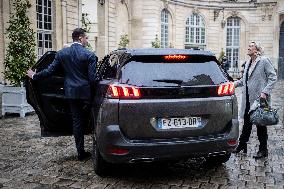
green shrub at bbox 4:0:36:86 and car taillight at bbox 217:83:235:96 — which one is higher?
green shrub at bbox 4:0:36:86

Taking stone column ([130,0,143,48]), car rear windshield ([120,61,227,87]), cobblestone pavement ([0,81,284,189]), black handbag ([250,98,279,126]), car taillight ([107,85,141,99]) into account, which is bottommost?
cobblestone pavement ([0,81,284,189])

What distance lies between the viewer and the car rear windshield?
14.5 ft

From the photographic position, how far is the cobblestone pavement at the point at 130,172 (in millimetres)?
4746

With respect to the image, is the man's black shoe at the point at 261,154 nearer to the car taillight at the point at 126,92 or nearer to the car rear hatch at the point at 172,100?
the car rear hatch at the point at 172,100

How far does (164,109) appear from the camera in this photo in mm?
4324

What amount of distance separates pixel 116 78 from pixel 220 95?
1.35 m

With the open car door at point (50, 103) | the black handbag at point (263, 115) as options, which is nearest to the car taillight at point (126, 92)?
the open car door at point (50, 103)

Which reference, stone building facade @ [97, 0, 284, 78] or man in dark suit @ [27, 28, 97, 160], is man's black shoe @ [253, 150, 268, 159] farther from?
stone building facade @ [97, 0, 284, 78]

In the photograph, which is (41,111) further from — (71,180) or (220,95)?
(220,95)

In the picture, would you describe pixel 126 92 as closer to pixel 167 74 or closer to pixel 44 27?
pixel 167 74

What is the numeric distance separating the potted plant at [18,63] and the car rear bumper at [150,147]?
6.84 meters

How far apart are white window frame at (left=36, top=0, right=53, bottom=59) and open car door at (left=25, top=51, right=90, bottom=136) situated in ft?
33.9

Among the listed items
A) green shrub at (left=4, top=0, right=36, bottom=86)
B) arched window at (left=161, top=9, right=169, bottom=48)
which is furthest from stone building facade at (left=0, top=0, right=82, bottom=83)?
arched window at (left=161, top=9, right=169, bottom=48)

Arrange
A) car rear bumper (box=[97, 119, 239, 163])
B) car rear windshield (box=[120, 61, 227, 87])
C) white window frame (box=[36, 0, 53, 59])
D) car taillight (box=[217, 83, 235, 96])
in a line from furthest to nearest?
1. white window frame (box=[36, 0, 53, 59])
2. car taillight (box=[217, 83, 235, 96])
3. car rear windshield (box=[120, 61, 227, 87])
4. car rear bumper (box=[97, 119, 239, 163])
